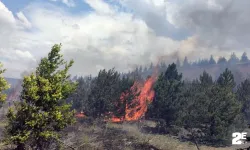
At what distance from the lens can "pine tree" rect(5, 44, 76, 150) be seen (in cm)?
2069

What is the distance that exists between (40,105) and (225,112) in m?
34.6

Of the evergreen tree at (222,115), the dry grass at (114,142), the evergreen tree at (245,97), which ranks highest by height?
the evergreen tree at (245,97)

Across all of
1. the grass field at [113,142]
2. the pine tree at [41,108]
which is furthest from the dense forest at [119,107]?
the grass field at [113,142]

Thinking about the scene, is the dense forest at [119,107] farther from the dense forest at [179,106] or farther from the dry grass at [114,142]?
the dry grass at [114,142]

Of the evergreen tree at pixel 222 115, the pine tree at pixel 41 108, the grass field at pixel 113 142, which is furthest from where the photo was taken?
the evergreen tree at pixel 222 115

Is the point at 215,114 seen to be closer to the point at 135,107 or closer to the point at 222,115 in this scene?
the point at 222,115

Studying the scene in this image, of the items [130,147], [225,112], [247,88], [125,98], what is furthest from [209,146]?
[247,88]

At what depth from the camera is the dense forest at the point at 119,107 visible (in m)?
21.0

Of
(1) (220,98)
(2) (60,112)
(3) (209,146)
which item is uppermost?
(1) (220,98)

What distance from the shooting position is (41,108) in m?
21.7

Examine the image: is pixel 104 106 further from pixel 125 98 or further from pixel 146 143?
pixel 146 143

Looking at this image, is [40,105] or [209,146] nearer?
[40,105]

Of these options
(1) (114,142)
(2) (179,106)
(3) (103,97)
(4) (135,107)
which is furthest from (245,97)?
(1) (114,142)

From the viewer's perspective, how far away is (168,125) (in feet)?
183
